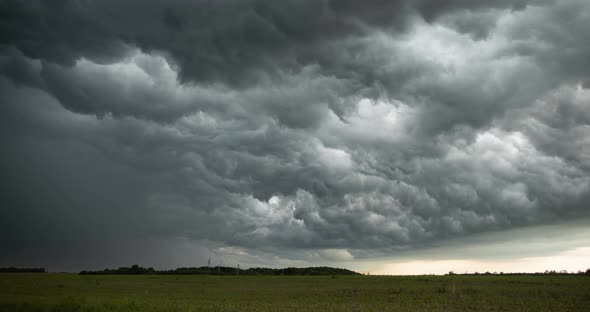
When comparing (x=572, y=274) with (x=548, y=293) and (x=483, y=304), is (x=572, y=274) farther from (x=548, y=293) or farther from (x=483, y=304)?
(x=483, y=304)

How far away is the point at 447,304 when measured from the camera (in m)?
54.4

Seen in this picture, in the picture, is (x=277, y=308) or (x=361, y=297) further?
(x=361, y=297)

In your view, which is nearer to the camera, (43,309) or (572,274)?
(43,309)

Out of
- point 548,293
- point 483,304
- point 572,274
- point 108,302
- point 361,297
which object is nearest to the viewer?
point 108,302

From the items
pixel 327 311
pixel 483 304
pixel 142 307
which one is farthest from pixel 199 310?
pixel 483 304

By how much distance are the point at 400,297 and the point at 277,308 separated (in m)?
21.4

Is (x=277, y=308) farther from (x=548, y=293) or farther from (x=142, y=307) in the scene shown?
(x=548, y=293)

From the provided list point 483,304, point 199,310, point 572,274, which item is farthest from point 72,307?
point 572,274

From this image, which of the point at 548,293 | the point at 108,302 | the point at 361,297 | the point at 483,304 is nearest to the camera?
the point at 108,302

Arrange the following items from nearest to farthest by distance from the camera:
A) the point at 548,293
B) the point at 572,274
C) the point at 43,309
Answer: the point at 43,309 → the point at 548,293 → the point at 572,274

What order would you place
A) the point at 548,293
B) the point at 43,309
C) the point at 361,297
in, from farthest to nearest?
the point at 361,297 < the point at 548,293 < the point at 43,309

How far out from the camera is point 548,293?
60906 mm

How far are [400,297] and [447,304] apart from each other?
10.7 meters

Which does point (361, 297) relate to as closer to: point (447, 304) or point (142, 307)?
point (447, 304)
